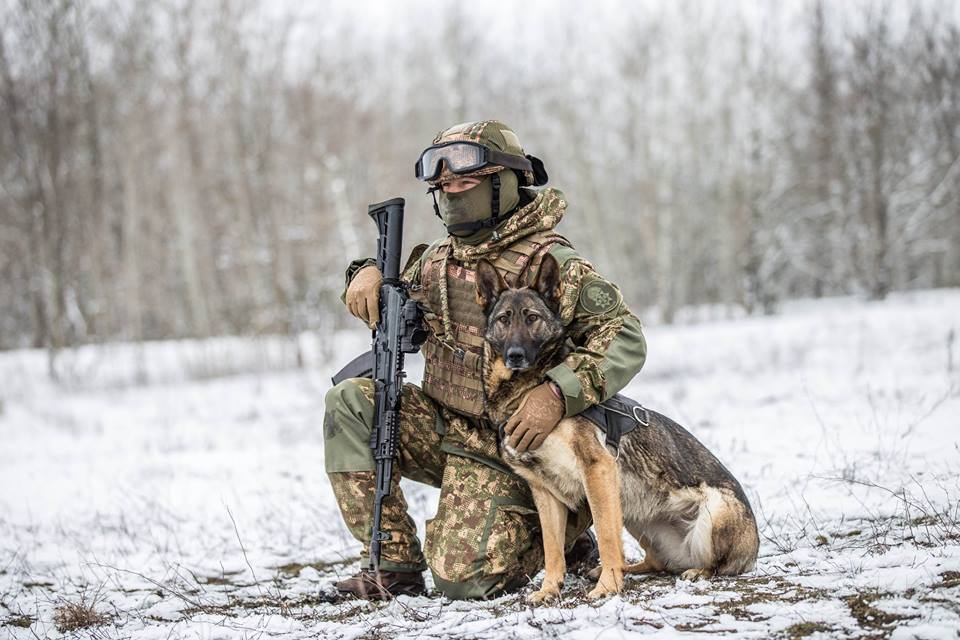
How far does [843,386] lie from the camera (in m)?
8.12

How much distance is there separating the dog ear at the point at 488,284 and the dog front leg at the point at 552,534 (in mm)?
896

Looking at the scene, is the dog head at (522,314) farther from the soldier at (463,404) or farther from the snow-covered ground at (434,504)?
the snow-covered ground at (434,504)

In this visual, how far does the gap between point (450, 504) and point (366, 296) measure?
3.89ft

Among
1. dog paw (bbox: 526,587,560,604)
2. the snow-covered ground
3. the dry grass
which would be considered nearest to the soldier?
the snow-covered ground

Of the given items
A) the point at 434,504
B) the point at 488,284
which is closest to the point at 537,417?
the point at 488,284

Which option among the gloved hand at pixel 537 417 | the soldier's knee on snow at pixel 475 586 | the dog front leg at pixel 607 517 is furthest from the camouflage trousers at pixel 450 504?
the gloved hand at pixel 537 417

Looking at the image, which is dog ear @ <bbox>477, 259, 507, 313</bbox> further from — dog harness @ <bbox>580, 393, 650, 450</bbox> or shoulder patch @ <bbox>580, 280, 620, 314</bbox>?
dog harness @ <bbox>580, 393, 650, 450</bbox>

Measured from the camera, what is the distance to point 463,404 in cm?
377

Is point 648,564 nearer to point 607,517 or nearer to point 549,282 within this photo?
point 607,517

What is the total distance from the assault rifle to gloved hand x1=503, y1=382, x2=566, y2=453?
0.80m

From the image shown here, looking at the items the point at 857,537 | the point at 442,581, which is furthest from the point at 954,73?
the point at 442,581

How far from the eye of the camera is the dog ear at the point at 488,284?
135 inches

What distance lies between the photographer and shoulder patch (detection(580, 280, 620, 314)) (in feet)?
11.2

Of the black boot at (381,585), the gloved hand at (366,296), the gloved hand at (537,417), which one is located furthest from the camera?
Answer: the gloved hand at (366,296)
